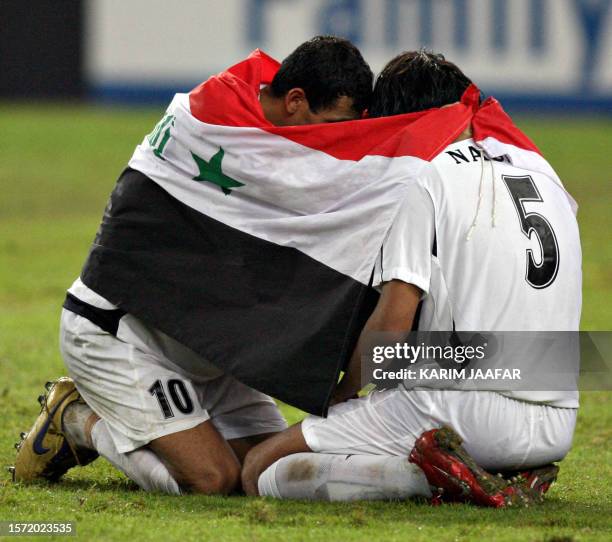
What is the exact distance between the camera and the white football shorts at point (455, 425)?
13.9 ft

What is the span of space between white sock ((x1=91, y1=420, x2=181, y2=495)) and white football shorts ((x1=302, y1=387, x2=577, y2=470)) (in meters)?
0.55

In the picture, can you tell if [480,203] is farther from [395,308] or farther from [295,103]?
[295,103]

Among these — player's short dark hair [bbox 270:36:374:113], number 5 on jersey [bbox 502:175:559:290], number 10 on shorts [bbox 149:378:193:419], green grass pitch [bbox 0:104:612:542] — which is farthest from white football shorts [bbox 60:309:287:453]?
number 5 on jersey [bbox 502:175:559:290]

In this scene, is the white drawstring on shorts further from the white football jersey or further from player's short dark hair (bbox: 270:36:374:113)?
player's short dark hair (bbox: 270:36:374:113)

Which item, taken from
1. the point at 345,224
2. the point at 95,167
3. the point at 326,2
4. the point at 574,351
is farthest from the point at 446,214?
the point at 326,2

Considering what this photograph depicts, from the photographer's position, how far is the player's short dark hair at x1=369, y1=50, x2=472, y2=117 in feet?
14.9

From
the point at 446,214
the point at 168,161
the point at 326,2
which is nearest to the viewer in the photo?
the point at 446,214

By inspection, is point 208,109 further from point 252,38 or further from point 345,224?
point 252,38

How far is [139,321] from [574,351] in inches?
62.7

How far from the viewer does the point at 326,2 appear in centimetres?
2489

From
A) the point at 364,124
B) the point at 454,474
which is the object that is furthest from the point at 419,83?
the point at 454,474

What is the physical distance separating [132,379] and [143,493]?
42cm

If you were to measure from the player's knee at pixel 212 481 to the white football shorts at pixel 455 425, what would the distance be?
37 centimetres

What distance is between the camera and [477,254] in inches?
167
